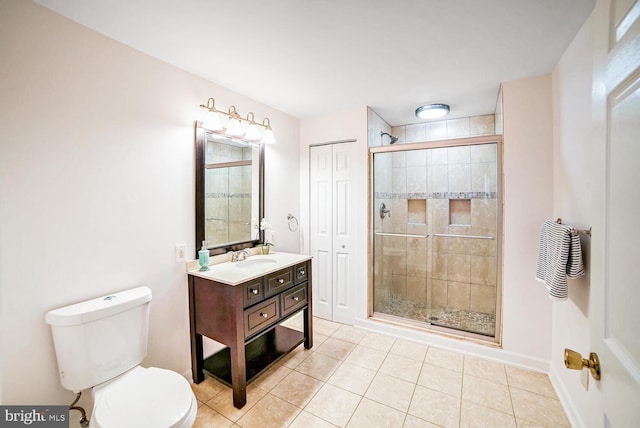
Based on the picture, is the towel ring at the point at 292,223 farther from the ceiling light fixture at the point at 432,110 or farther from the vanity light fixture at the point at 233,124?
the ceiling light fixture at the point at 432,110

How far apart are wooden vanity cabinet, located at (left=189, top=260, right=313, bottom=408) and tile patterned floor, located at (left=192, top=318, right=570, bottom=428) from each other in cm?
11

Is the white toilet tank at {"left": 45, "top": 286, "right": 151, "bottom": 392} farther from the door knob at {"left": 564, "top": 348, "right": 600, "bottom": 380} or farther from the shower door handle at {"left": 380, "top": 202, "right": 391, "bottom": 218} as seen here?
the shower door handle at {"left": 380, "top": 202, "right": 391, "bottom": 218}

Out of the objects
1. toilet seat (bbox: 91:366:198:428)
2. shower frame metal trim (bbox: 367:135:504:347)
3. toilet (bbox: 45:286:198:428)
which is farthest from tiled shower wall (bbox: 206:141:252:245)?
shower frame metal trim (bbox: 367:135:504:347)

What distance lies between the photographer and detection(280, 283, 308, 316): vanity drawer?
2.11m

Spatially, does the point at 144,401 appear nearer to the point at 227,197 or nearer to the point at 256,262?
the point at 256,262

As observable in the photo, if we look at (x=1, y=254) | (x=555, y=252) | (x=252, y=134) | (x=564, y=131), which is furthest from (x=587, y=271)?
(x=1, y=254)

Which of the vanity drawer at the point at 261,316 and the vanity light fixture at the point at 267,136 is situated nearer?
the vanity drawer at the point at 261,316

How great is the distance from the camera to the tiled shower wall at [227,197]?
211cm

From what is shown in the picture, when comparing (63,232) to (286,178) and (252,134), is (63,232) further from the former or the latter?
(286,178)

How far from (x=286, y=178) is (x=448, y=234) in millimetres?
1967

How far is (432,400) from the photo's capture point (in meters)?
1.78

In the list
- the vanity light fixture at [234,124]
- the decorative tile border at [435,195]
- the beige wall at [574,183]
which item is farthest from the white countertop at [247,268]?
the beige wall at [574,183]

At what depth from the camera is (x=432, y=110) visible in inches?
→ 107

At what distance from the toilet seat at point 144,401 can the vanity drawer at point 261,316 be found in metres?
0.48
